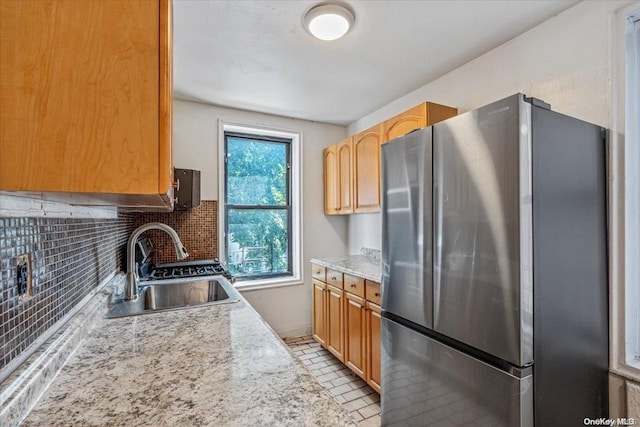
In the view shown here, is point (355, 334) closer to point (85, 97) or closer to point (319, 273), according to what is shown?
point (319, 273)

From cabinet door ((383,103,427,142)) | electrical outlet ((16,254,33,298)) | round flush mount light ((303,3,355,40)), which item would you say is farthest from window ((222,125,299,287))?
electrical outlet ((16,254,33,298))

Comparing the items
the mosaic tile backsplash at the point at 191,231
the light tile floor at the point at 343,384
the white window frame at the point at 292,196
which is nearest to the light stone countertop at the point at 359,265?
the white window frame at the point at 292,196

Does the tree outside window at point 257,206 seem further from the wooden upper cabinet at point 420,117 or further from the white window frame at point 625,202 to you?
the white window frame at point 625,202

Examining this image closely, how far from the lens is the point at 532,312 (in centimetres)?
117

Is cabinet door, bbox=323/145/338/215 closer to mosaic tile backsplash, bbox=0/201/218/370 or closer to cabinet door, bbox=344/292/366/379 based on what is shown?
cabinet door, bbox=344/292/366/379

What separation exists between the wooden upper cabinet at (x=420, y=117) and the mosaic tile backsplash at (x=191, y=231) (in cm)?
185

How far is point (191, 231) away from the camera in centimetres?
296

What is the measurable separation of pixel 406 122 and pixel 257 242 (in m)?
2.03

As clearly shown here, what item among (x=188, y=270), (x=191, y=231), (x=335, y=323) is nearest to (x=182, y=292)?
(x=188, y=270)

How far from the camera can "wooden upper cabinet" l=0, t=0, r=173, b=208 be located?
54cm

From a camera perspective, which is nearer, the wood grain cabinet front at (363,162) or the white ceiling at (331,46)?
the white ceiling at (331,46)

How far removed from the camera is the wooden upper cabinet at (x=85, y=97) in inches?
21.3

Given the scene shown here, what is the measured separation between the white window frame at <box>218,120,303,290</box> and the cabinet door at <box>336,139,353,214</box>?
19.0 inches

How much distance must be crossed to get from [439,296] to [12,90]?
1.58 metres
